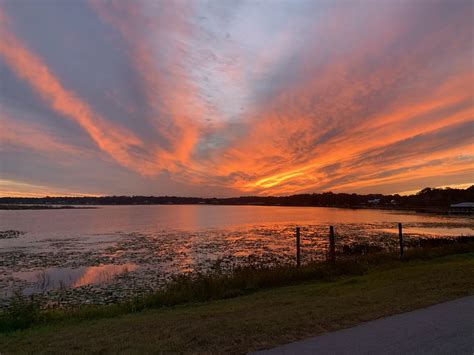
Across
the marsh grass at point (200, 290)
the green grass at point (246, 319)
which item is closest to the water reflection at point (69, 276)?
the marsh grass at point (200, 290)

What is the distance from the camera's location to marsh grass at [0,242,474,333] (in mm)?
8883

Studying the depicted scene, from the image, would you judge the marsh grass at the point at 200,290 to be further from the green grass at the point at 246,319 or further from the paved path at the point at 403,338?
the paved path at the point at 403,338

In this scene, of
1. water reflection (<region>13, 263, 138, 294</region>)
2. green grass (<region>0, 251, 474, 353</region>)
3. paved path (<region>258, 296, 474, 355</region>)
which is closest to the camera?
paved path (<region>258, 296, 474, 355</region>)

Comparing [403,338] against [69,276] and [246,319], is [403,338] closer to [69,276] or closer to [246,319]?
[246,319]

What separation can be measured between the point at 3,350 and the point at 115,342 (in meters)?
2.15

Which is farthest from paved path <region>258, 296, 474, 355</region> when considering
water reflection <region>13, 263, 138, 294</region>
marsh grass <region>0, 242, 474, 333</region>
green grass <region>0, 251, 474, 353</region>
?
water reflection <region>13, 263, 138, 294</region>

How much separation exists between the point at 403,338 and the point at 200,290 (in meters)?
6.86

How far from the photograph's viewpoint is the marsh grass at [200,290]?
8883mm

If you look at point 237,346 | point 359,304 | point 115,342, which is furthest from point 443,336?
point 115,342

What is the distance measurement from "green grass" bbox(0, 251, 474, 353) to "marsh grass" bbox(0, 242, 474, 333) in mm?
147

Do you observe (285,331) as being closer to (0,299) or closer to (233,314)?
(233,314)

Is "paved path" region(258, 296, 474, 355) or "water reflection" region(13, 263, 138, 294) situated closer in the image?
"paved path" region(258, 296, 474, 355)

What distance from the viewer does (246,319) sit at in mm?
6840

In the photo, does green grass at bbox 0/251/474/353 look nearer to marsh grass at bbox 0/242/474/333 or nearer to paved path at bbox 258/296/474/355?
marsh grass at bbox 0/242/474/333
